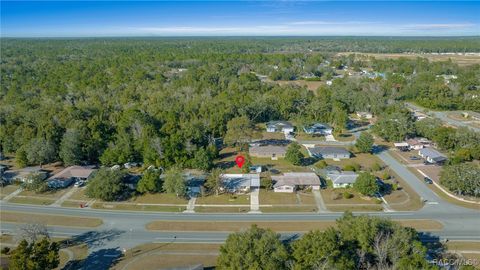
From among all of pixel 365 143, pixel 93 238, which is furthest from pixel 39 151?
pixel 365 143

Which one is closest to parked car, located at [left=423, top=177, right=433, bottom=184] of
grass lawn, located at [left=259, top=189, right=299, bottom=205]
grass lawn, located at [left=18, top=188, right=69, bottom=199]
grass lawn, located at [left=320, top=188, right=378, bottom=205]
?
grass lawn, located at [left=320, top=188, right=378, bottom=205]

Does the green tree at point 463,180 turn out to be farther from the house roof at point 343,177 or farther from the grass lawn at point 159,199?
the grass lawn at point 159,199

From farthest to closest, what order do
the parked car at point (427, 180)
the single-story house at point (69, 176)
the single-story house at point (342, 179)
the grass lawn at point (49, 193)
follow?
the parked car at point (427, 180)
the single-story house at point (69, 176)
the single-story house at point (342, 179)
the grass lawn at point (49, 193)

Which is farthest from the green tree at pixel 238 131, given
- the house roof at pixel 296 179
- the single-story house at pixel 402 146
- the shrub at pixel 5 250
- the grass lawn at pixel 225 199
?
the shrub at pixel 5 250

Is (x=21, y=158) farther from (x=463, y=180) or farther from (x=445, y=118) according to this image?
(x=445, y=118)

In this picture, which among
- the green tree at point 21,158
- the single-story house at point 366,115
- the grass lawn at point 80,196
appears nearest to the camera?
the grass lawn at point 80,196

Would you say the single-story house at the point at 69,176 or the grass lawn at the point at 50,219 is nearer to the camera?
the grass lawn at the point at 50,219

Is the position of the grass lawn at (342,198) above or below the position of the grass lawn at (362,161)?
below

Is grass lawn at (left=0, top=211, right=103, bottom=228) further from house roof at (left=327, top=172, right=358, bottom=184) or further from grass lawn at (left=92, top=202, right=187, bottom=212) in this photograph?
house roof at (left=327, top=172, right=358, bottom=184)
